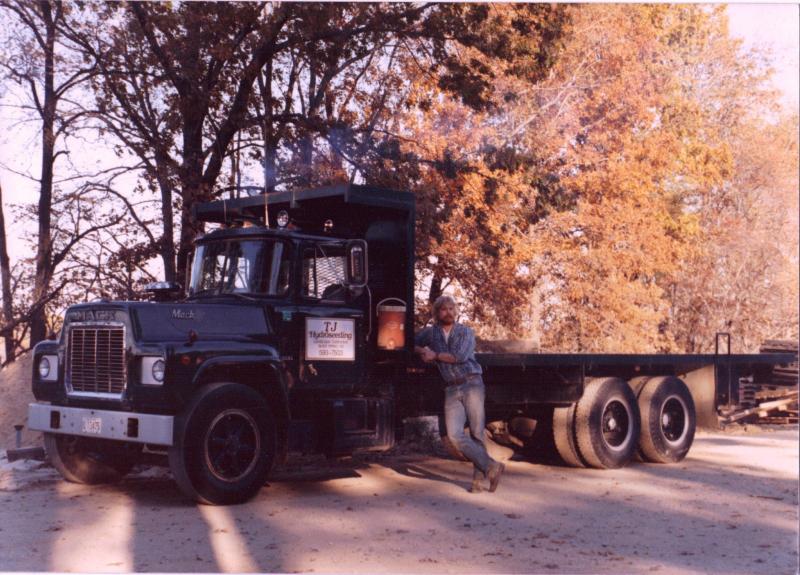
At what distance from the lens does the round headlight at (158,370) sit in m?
8.19

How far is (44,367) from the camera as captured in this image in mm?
9250

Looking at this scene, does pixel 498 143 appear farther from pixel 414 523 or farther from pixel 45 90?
pixel 414 523

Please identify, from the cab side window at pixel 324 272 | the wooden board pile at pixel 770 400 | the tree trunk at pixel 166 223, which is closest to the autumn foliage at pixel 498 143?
the tree trunk at pixel 166 223

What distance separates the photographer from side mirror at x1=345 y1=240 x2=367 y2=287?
9281mm

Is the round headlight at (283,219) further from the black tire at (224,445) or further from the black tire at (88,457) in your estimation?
the black tire at (88,457)

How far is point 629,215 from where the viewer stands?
22.6m

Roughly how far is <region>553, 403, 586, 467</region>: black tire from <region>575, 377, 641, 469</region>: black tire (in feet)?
0.24

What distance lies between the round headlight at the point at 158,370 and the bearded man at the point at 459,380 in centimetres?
242

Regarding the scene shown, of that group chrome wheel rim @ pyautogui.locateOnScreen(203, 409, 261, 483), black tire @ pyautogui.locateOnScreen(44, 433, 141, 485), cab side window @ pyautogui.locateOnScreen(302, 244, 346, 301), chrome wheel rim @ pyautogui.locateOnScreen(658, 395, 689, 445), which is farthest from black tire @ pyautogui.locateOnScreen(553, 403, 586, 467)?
black tire @ pyautogui.locateOnScreen(44, 433, 141, 485)

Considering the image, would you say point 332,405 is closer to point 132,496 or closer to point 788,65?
point 132,496

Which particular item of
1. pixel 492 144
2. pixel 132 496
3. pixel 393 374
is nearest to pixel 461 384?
pixel 393 374

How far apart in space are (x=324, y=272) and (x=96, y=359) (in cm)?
231

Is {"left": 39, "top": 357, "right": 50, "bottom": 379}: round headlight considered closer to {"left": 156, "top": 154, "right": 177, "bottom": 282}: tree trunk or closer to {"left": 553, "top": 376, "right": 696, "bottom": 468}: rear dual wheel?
{"left": 156, "top": 154, "right": 177, "bottom": 282}: tree trunk

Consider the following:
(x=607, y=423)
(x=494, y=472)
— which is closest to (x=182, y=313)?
(x=494, y=472)
